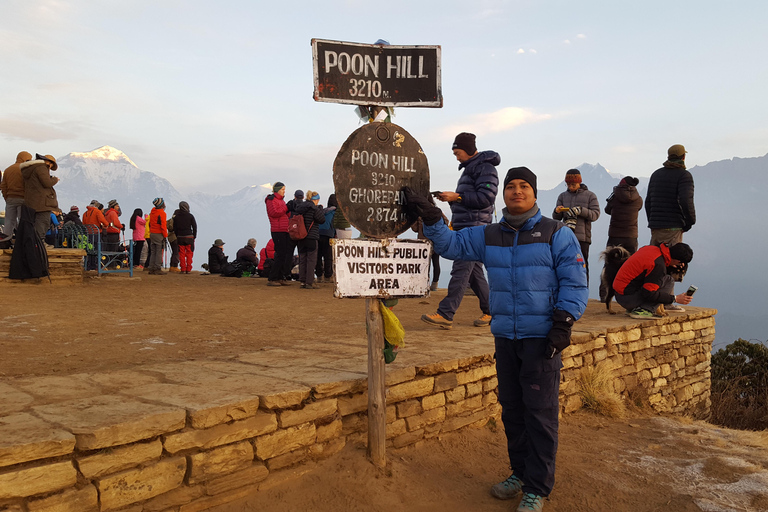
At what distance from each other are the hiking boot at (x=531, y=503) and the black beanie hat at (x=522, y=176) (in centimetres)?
180

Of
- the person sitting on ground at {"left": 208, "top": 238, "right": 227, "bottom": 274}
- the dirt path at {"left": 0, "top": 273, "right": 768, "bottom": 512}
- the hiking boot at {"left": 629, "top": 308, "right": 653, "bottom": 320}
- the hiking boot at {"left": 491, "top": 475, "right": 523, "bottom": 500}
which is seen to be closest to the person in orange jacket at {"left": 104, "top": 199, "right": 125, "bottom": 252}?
the person sitting on ground at {"left": 208, "top": 238, "right": 227, "bottom": 274}

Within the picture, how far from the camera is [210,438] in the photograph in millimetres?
2832

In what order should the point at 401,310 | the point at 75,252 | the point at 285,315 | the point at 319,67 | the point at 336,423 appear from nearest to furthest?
the point at 319,67 < the point at 336,423 < the point at 285,315 < the point at 401,310 < the point at 75,252

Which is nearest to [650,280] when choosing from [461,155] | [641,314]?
[641,314]

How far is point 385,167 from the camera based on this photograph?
342 centimetres

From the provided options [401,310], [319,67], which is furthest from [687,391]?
[319,67]

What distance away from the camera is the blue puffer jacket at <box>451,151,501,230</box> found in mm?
5582

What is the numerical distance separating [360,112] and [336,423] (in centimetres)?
200

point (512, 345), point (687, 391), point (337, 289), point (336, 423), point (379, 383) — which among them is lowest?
point (687, 391)

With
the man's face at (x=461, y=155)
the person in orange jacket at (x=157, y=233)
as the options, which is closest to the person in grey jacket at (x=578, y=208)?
the man's face at (x=461, y=155)

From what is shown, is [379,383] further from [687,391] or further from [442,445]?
[687,391]

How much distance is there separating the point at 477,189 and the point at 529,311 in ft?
8.61

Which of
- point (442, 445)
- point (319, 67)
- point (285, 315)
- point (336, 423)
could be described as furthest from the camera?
point (285, 315)

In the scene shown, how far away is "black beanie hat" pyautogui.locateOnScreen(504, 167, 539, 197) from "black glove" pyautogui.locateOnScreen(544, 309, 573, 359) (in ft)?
→ 2.58
